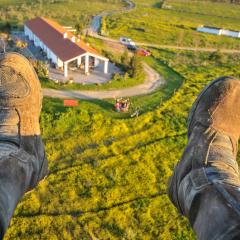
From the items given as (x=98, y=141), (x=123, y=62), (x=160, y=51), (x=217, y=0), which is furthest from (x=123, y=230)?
(x=217, y=0)

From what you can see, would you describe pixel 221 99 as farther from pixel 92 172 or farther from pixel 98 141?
pixel 98 141

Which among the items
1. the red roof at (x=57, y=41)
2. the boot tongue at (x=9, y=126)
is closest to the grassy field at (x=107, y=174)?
the boot tongue at (x=9, y=126)

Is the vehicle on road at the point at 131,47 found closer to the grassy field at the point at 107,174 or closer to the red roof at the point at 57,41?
the red roof at the point at 57,41

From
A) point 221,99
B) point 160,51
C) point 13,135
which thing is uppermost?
point 221,99

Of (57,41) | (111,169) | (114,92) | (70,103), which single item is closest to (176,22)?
(57,41)

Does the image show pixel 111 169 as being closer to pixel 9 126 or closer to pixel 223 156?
pixel 9 126

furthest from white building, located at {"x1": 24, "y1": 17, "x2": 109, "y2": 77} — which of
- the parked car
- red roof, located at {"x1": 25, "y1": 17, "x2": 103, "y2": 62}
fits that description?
the parked car

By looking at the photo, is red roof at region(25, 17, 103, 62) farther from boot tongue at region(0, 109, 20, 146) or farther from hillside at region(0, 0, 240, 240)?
boot tongue at region(0, 109, 20, 146)
